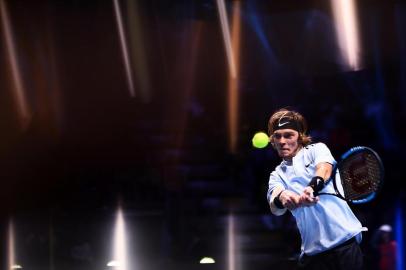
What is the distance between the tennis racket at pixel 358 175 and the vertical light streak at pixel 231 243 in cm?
502

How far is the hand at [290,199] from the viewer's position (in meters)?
3.03

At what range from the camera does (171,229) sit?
34.9 ft

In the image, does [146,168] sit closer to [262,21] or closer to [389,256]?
[262,21]

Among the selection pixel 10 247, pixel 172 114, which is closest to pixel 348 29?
pixel 172 114

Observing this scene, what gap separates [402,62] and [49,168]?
22.1ft

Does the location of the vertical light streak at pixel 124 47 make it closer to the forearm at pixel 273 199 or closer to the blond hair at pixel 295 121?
the blond hair at pixel 295 121

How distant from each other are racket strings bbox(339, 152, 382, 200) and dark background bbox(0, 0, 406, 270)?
22.3 ft

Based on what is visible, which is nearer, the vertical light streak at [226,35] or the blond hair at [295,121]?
the blond hair at [295,121]

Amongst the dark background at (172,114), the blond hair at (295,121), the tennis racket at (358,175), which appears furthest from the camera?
the dark background at (172,114)

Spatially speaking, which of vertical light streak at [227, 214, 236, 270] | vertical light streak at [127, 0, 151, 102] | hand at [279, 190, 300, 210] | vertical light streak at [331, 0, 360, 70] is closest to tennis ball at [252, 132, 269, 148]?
vertical light streak at [227, 214, 236, 270]

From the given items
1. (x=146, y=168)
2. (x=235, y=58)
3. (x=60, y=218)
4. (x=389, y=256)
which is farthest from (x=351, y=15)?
(x=60, y=218)

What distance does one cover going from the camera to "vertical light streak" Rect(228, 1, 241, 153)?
1212cm

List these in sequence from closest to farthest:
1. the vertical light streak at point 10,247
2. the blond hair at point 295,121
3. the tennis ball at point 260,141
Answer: the blond hair at point 295,121, the vertical light streak at point 10,247, the tennis ball at point 260,141

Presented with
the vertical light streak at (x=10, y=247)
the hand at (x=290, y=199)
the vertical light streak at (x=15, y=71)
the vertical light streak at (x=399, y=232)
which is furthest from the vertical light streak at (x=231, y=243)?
the hand at (x=290, y=199)
